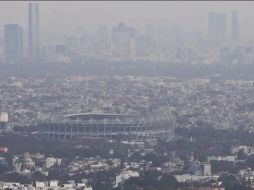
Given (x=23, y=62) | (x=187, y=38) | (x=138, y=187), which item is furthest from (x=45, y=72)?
(x=138, y=187)

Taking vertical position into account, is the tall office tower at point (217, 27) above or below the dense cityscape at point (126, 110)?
above

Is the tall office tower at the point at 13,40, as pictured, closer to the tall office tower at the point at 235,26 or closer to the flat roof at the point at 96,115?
the tall office tower at the point at 235,26

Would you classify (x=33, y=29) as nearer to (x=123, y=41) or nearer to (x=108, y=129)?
(x=123, y=41)

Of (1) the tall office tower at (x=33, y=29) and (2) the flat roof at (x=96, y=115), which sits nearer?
(2) the flat roof at (x=96, y=115)

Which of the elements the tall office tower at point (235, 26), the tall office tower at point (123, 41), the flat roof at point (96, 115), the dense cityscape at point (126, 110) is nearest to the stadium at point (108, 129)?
the dense cityscape at point (126, 110)

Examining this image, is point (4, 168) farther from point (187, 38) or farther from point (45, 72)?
point (187, 38)

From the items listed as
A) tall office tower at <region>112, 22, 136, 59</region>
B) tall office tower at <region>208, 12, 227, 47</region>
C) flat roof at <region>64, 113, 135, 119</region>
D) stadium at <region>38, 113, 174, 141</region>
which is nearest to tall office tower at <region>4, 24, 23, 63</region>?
tall office tower at <region>112, 22, 136, 59</region>

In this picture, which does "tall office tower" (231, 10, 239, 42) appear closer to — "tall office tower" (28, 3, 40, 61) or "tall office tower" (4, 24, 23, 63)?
"tall office tower" (28, 3, 40, 61)
